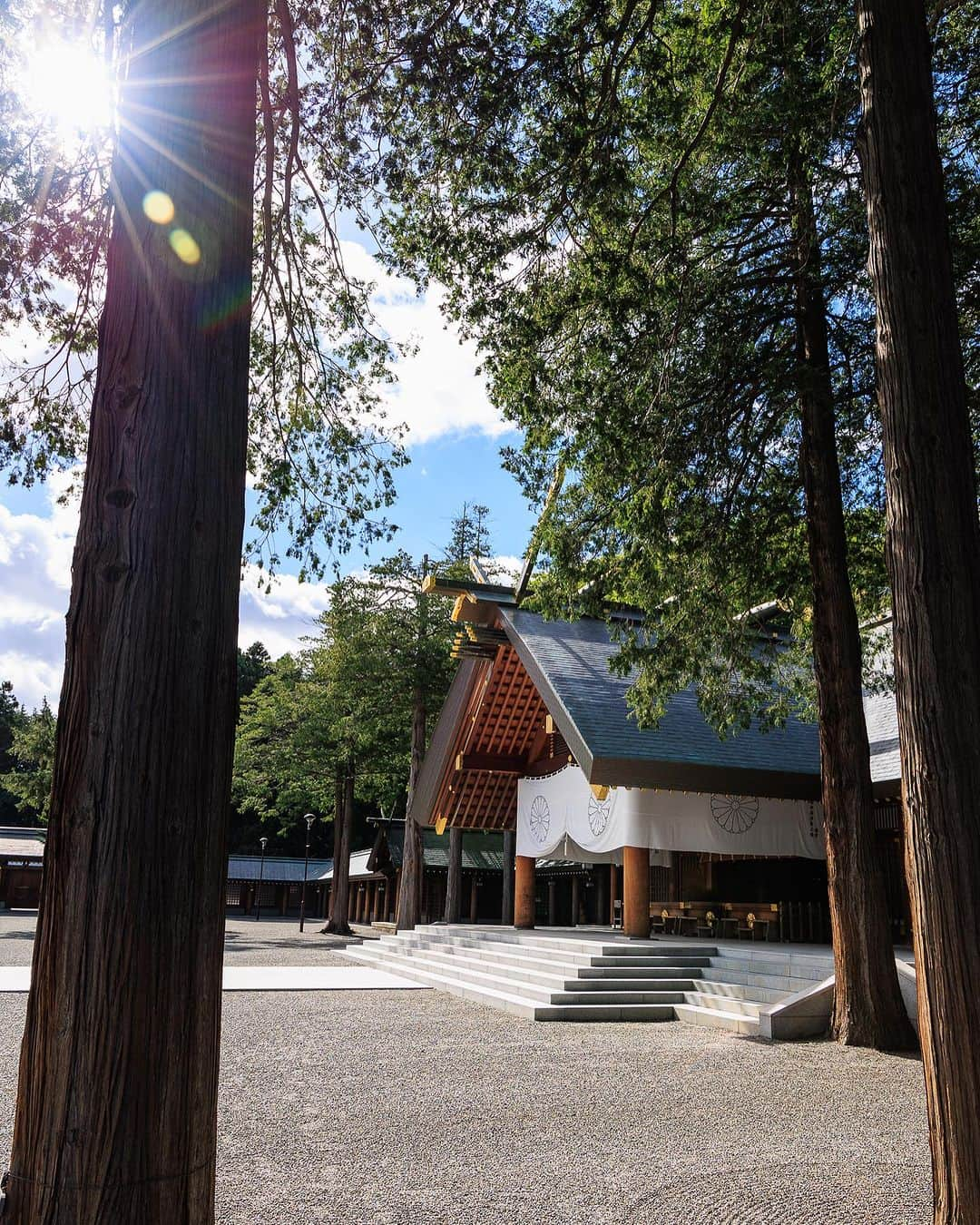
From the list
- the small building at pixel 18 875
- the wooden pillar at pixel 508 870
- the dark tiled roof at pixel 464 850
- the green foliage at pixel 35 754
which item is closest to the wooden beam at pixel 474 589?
the wooden pillar at pixel 508 870

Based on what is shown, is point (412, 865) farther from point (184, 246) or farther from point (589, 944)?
point (184, 246)

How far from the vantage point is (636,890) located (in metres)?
12.8

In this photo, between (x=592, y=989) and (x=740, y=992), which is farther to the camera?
(x=592, y=989)

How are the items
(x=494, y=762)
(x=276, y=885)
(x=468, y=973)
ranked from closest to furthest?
(x=468, y=973), (x=494, y=762), (x=276, y=885)

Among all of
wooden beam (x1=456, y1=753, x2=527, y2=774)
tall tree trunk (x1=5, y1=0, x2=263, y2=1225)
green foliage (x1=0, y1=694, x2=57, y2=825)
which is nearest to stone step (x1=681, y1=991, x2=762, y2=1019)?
wooden beam (x1=456, y1=753, x2=527, y2=774)

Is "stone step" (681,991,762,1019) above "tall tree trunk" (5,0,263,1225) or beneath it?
beneath

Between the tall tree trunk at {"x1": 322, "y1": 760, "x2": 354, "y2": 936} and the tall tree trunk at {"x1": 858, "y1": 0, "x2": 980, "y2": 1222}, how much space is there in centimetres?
2263

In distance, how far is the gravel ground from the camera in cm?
374

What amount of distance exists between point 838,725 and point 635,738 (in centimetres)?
380

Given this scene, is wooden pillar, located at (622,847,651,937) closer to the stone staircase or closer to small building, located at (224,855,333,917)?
the stone staircase

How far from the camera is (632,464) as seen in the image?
9078 millimetres

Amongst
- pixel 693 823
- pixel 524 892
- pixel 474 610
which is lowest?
pixel 524 892

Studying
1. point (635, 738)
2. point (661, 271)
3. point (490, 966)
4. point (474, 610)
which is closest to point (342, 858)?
point (474, 610)

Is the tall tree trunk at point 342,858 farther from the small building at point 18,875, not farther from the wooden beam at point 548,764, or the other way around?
the small building at point 18,875
